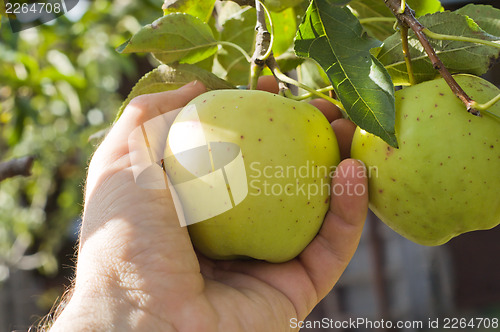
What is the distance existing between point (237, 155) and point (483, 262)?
414 cm

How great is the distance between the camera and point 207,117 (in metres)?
0.74

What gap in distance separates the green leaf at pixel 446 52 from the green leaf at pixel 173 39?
32 centimetres

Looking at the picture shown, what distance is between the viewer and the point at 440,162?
26.5 inches

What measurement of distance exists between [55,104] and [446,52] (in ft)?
7.71

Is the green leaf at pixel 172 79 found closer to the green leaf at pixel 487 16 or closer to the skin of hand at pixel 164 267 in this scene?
the skin of hand at pixel 164 267

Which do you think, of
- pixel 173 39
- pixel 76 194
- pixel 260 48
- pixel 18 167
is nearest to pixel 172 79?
pixel 173 39

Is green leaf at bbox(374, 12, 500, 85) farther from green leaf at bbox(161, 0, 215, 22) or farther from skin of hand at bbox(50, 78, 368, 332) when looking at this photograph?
green leaf at bbox(161, 0, 215, 22)

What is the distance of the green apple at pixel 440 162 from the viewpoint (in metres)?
0.67

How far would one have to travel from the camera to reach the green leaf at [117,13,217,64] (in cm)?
86

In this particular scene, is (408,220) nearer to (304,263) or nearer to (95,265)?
(304,263)

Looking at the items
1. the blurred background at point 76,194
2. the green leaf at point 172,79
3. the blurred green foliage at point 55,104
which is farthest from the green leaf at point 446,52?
the blurred green foliage at point 55,104

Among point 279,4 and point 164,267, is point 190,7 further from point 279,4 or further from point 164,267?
point 164,267

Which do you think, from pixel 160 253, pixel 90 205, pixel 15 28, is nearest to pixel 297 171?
pixel 160 253

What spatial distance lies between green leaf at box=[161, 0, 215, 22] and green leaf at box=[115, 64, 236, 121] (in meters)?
0.10
